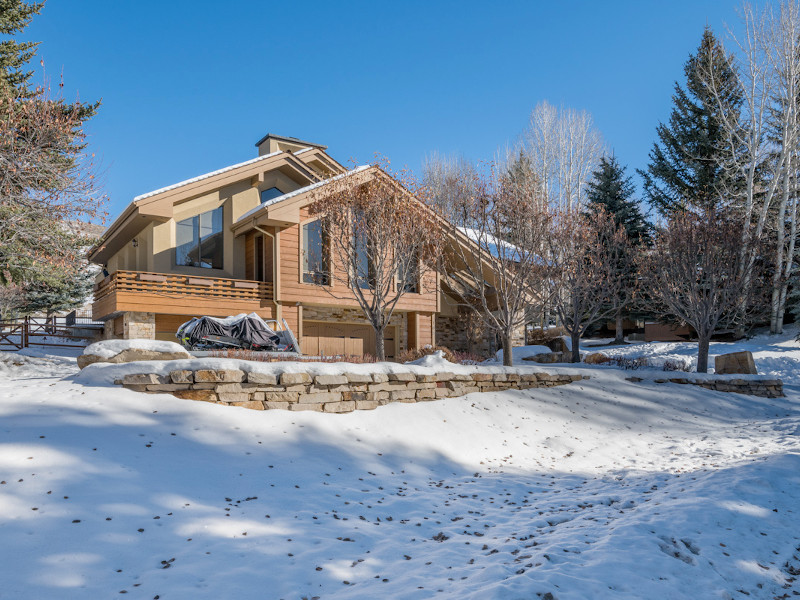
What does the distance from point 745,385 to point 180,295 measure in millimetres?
14756

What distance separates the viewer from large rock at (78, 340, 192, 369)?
721cm

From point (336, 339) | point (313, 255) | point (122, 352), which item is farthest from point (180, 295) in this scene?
point (122, 352)

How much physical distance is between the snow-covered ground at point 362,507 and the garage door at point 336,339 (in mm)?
8415

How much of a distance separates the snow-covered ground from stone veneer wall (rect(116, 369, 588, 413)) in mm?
238

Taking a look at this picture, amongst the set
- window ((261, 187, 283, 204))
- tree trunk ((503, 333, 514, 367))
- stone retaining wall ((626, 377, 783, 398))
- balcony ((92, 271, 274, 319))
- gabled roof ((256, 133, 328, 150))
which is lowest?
stone retaining wall ((626, 377, 783, 398))

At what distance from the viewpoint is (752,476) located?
5809 mm

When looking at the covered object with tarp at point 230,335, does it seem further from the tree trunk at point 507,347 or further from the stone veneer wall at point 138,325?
the tree trunk at point 507,347

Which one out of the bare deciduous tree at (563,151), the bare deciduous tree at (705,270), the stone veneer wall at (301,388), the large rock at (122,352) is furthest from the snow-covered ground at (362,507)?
the bare deciduous tree at (563,151)

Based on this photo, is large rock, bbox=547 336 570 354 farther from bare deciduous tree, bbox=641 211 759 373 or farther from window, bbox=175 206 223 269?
window, bbox=175 206 223 269

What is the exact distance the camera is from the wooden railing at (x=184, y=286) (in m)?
14.2

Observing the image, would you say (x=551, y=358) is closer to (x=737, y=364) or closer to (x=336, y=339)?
(x=737, y=364)

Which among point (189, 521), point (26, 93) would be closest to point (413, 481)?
point (189, 521)

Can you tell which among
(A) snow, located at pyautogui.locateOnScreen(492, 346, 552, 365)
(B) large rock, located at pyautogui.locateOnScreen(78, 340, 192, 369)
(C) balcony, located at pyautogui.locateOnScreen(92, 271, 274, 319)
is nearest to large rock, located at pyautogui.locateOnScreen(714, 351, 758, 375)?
(A) snow, located at pyautogui.locateOnScreen(492, 346, 552, 365)

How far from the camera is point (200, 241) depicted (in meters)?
16.4
